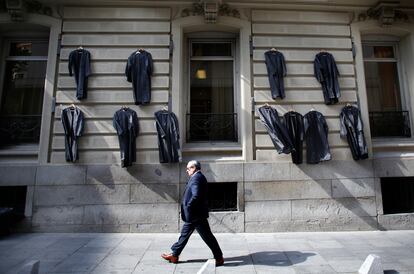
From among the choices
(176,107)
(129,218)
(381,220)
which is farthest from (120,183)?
(381,220)

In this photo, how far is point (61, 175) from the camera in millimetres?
8023

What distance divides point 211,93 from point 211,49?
5.12 feet

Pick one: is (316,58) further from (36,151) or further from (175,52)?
(36,151)

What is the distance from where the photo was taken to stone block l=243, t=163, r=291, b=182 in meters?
8.20

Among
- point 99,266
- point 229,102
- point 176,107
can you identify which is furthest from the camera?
point 229,102

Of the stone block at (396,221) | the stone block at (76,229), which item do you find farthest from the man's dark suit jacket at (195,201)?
the stone block at (396,221)

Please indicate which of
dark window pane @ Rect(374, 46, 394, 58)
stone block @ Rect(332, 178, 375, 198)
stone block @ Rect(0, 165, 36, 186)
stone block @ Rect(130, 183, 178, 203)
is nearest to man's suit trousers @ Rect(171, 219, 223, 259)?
stone block @ Rect(130, 183, 178, 203)

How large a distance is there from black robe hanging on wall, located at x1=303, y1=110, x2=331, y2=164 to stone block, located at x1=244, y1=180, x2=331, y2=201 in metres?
0.71

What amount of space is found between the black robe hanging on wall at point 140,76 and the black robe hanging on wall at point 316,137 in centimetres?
478

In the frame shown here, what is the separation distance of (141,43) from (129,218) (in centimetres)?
521

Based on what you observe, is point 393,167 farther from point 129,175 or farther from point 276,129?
point 129,175

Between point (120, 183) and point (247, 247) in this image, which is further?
point (120, 183)

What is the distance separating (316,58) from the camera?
8.81m

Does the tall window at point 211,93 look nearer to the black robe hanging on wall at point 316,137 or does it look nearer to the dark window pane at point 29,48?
the black robe hanging on wall at point 316,137
